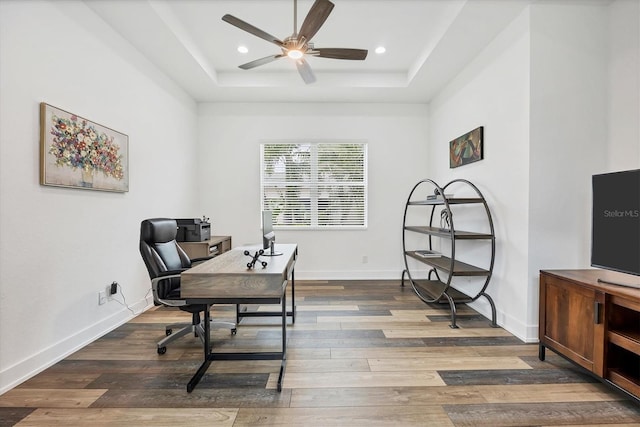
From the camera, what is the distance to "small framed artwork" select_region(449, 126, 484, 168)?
3.10 meters

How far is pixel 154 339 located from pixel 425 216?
3.92 m

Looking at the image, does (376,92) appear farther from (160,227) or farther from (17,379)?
(17,379)

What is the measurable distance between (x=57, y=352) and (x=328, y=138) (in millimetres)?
3903

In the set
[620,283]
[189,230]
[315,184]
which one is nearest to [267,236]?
[189,230]

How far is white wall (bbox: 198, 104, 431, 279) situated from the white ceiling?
0.24m

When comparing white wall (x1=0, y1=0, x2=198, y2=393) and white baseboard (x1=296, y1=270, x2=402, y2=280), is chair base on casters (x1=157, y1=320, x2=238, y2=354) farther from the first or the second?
white baseboard (x1=296, y1=270, x2=402, y2=280)

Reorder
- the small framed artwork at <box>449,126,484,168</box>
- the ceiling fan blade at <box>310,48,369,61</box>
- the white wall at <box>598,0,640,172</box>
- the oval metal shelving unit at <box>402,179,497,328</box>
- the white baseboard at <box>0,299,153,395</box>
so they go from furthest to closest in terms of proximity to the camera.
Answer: the small framed artwork at <box>449,126,484,168</box> → the oval metal shelving unit at <box>402,179,497,328</box> → the ceiling fan blade at <box>310,48,369,61</box> → the white wall at <box>598,0,640,172</box> → the white baseboard at <box>0,299,153,395</box>

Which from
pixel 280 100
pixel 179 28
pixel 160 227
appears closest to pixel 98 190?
pixel 160 227

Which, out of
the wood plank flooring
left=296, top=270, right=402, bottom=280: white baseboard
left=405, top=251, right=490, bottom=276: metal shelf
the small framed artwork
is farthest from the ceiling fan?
left=296, top=270, right=402, bottom=280: white baseboard

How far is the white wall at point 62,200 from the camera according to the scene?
73.2 inches

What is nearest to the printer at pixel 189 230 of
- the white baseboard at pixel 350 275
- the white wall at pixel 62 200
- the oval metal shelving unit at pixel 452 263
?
the white wall at pixel 62 200

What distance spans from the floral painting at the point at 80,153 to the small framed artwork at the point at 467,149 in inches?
146

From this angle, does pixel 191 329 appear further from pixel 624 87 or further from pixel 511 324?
pixel 624 87

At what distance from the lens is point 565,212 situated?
2432 mm
